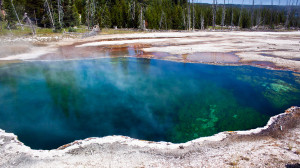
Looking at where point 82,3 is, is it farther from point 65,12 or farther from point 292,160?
point 292,160

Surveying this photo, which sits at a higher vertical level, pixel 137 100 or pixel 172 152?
pixel 137 100

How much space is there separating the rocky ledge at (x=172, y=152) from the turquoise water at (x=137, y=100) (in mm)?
837

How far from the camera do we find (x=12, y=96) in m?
11.3

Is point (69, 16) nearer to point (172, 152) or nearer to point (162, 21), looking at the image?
point (162, 21)

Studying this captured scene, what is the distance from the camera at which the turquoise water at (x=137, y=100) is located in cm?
779

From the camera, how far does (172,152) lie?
586 centimetres

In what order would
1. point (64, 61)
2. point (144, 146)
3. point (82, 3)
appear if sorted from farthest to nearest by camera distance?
point (82, 3) < point (64, 61) < point (144, 146)

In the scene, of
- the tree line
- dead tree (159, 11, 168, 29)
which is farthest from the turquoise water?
dead tree (159, 11, 168, 29)

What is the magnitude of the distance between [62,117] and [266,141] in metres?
8.09

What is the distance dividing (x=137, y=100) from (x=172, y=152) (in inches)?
203

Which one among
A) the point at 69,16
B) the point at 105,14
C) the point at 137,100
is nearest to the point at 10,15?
the point at 69,16

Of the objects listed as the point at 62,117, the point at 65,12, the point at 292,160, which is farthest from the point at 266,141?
the point at 65,12

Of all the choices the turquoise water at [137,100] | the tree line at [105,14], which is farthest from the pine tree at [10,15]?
the turquoise water at [137,100]

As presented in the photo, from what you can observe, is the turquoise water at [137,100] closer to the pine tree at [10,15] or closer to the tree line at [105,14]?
the pine tree at [10,15]
